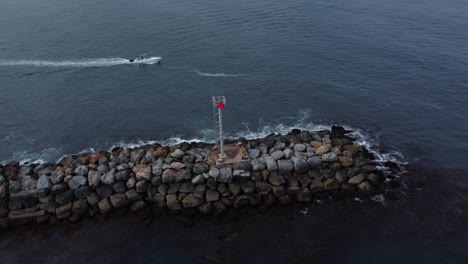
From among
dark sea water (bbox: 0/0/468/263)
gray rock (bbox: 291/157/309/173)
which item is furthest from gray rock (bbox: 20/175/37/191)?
gray rock (bbox: 291/157/309/173)

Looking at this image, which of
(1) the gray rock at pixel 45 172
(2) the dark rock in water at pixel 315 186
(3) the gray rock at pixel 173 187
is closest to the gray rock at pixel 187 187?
(3) the gray rock at pixel 173 187

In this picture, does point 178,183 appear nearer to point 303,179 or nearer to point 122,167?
point 122,167

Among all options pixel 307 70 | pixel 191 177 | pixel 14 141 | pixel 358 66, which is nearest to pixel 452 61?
pixel 358 66

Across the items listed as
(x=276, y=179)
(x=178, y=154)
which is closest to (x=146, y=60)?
(x=178, y=154)

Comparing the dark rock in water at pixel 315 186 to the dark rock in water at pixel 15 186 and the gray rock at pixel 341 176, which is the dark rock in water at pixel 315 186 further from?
the dark rock in water at pixel 15 186

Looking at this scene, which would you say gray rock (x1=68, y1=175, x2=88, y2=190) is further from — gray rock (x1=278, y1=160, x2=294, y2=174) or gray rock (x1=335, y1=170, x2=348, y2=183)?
gray rock (x1=335, y1=170, x2=348, y2=183)

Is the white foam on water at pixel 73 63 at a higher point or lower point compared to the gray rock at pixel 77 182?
Answer: higher

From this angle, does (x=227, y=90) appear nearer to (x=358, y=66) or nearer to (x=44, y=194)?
(x=358, y=66)
